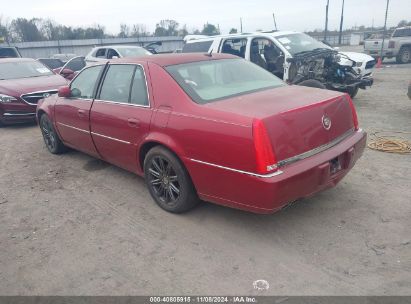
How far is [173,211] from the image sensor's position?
12.7 ft

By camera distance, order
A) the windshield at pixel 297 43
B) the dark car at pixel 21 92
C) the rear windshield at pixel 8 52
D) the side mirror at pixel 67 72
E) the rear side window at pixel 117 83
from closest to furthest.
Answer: the rear side window at pixel 117 83 < the dark car at pixel 21 92 < the side mirror at pixel 67 72 < the windshield at pixel 297 43 < the rear windshield at pixel 8 52

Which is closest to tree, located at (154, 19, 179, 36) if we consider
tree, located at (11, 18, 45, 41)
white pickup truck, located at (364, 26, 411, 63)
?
tree, located at (11, 18, 45, 41)

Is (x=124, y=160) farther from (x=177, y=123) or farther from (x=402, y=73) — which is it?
(x=402, y=73)

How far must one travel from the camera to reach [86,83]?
5.06 meters

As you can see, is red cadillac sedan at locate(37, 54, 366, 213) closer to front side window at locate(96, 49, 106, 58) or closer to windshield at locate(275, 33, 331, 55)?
windshield at locate(275, 33, 331, 55)

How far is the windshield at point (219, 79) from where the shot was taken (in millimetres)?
3648

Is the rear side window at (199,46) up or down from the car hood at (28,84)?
up

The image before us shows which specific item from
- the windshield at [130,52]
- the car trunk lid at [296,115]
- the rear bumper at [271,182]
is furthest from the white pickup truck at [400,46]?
the rear bumper at [271,182]

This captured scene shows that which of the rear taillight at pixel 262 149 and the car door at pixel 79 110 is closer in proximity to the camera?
the rear taillight at pixel 262 149

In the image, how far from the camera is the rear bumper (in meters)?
2.88

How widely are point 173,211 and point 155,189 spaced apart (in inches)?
13.6

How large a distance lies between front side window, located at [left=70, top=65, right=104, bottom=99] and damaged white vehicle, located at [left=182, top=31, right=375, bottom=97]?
4.75 m

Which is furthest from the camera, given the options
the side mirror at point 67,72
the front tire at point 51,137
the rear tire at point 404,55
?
the rear tire at point 404,55

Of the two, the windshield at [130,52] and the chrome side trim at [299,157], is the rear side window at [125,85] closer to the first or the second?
the chrome side trim at [299,157]
